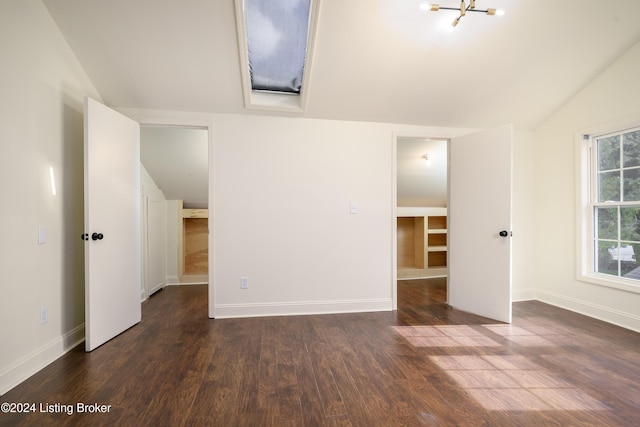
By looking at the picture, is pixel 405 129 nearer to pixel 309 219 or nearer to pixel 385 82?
pixel 385 82

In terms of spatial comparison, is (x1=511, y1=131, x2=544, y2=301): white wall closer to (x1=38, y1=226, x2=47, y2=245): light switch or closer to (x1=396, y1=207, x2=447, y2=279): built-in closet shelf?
(x1=396, y1=207, x2=447, y2=279): built-in closet shelf

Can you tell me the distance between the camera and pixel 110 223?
94.0 inches

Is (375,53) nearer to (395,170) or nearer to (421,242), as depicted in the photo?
(395,170)

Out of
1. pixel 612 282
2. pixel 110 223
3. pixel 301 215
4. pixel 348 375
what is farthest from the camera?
pixel 301 215

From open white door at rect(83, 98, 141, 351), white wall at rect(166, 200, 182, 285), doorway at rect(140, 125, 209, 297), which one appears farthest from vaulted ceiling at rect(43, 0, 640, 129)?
white wall at rect(166, 200, 182, 285)

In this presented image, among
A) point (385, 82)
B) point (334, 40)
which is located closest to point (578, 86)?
point (385, 82)

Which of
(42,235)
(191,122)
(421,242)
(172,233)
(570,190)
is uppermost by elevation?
(191,122)

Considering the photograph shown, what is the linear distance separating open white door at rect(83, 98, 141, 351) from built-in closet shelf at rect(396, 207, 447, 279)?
12.0ft

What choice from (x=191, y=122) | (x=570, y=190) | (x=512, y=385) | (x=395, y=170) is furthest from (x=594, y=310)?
(x=191, y=122)

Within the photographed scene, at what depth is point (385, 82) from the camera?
2.70 m

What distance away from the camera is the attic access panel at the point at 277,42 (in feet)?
7.16

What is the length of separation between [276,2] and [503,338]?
326 centimetres

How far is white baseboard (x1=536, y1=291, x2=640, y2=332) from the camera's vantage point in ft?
8.53

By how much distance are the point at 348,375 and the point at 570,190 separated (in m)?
3.19
